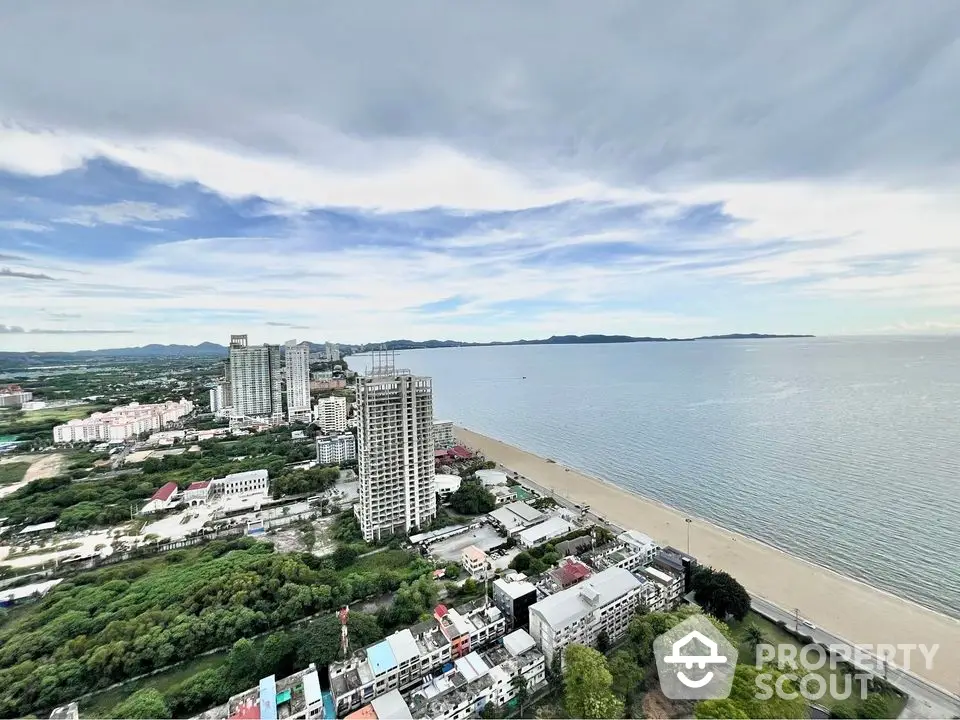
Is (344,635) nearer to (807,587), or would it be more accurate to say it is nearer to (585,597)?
(585,597)

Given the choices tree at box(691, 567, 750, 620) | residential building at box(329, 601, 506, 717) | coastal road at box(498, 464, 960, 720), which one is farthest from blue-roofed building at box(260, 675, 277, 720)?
coastal road at box(498, 464, 960, 720)

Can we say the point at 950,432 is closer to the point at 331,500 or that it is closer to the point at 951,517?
the point at 951,517

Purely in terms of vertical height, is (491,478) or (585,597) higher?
(585,597)

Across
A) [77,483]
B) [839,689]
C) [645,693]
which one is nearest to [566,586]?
[645,693]

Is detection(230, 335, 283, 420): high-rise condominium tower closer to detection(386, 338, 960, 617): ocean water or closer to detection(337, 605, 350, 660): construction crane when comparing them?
detection(386, 338, 960, 617): ocean water

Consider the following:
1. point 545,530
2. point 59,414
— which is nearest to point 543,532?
point 545,530

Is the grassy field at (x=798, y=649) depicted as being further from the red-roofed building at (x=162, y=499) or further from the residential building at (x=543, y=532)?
the red-roofed building at (x=162, y=499)
